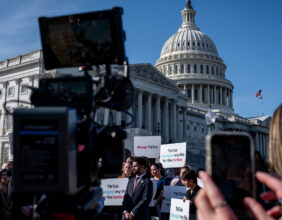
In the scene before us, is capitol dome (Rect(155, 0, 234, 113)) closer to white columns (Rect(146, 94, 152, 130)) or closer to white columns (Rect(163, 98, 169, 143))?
white columns (Rect(163, 98, 169, 143))

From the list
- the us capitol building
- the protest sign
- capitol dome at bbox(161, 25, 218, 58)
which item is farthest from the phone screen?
capitol dome at bbox(161, 25, 218, 58)

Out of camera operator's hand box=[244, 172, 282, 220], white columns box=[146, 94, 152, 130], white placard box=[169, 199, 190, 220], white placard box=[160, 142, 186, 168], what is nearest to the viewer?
camera operator's hand box=[244, 172, 282, 220]

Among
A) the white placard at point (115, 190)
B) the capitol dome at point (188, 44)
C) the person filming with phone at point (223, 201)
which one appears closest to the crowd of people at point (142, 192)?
the white placard at point (115, 190)

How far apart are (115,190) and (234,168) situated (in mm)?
6492

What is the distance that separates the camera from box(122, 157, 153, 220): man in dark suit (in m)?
6.62

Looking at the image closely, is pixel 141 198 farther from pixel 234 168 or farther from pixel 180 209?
pixel 234 168

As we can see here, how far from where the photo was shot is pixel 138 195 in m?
6.94

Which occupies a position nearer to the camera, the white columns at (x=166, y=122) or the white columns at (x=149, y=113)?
the white columns at (x=149, y=113)

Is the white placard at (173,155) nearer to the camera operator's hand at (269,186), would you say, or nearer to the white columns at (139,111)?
the camera operator's hand at (269,186)

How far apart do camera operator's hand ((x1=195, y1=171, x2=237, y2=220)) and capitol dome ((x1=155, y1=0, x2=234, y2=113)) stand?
257 ft

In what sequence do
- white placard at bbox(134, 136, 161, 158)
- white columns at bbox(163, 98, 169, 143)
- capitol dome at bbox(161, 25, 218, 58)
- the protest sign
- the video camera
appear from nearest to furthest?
the video camera → the protest sign → white placard at bbox(134, 136, 161, 158) → white columns at bbox(163, 98, 169, 143) → capitol dome at bbox(161, 25, 218, 58)

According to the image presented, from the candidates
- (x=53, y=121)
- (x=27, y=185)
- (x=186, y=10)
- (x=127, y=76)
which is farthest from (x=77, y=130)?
(x=186, y=10)

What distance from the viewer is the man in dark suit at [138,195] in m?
6.62

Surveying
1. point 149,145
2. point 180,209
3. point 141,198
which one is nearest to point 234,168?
point 141,198
